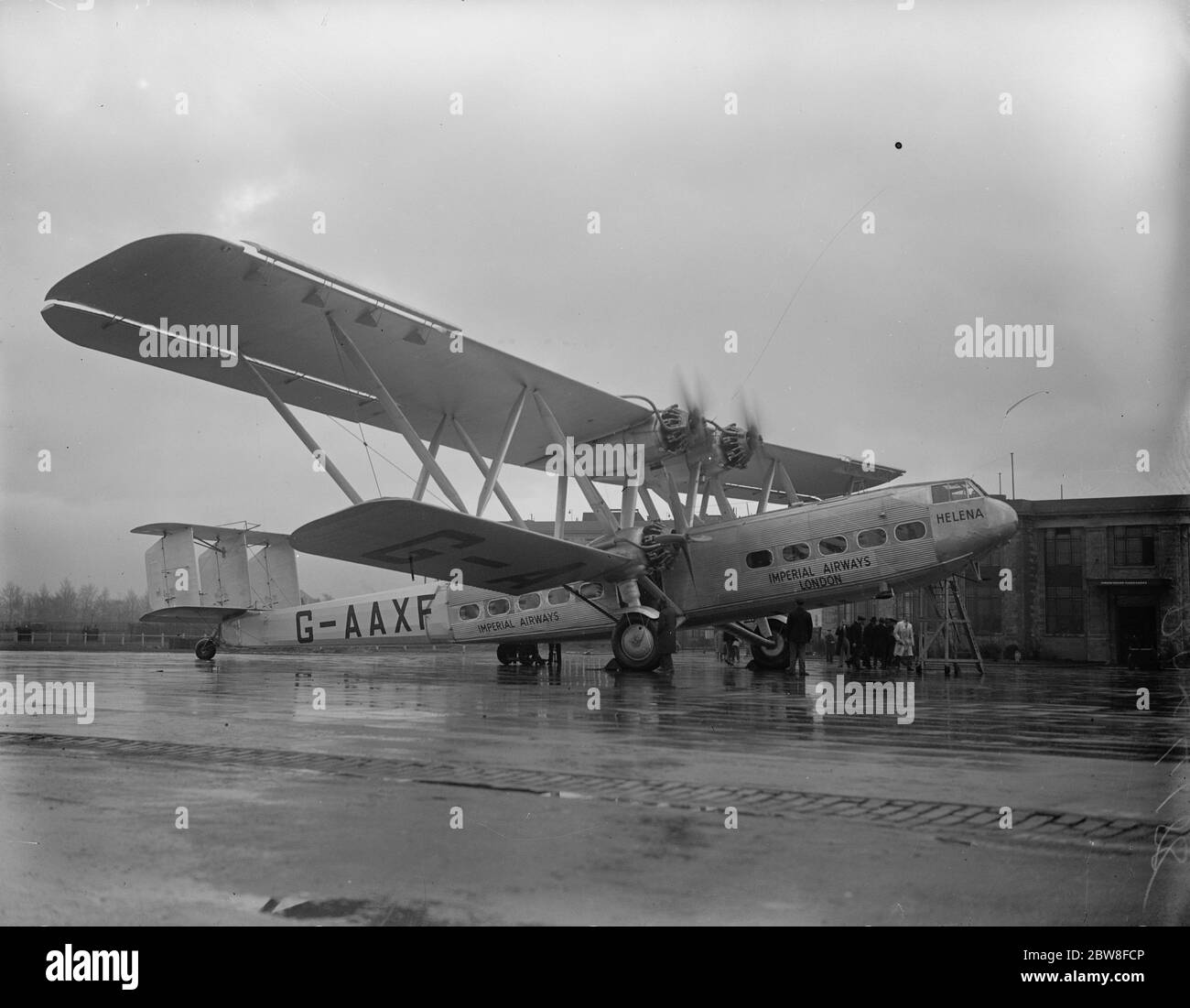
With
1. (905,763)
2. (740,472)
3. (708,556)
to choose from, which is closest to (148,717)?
(905,763)

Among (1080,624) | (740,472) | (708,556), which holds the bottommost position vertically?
(1080,624)

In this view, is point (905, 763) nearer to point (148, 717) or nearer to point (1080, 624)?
point (148, 717)

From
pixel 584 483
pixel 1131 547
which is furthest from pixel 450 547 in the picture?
pixel 1131 547

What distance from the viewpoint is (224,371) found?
17484mm

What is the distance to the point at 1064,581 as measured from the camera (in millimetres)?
38312

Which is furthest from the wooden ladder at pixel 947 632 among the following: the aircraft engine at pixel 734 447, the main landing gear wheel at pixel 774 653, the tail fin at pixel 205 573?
the tail fin at pixel 205 573

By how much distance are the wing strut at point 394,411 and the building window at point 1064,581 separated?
3036 cm

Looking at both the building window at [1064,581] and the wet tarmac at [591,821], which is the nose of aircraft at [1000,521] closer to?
the wet tarmac at [591,821]

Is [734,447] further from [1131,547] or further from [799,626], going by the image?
[1131,547]

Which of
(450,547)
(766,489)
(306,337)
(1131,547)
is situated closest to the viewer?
(306,337)

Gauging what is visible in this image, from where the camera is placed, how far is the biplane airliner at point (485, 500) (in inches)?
577

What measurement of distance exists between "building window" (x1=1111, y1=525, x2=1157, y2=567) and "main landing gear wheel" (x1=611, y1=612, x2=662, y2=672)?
23237 mm

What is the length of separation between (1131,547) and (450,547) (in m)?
29.3
